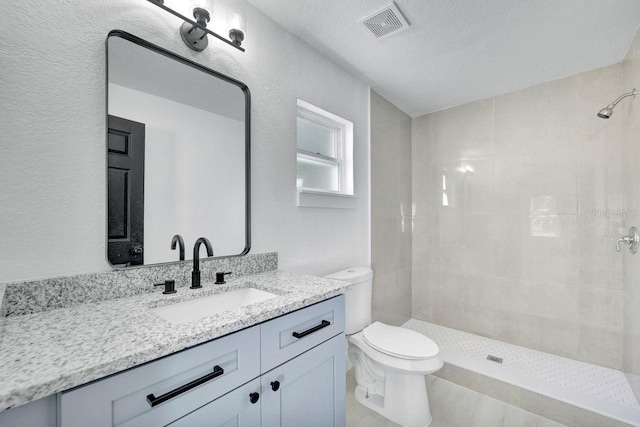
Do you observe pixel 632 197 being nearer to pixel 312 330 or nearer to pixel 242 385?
pixel 312 330

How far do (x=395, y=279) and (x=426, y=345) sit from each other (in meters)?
1.08

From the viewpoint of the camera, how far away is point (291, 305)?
1.05m

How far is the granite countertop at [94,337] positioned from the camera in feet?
1.86

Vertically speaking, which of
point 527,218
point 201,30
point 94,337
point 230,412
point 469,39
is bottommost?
point 230,412

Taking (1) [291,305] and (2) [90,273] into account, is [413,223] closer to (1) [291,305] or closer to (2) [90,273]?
(1) [291,305]

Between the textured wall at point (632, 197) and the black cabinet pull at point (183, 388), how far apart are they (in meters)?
2.41

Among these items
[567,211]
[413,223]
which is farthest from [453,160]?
[567,211]

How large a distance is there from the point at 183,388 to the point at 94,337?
0.86 ft

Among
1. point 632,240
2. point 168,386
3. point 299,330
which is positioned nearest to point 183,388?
point 168,386

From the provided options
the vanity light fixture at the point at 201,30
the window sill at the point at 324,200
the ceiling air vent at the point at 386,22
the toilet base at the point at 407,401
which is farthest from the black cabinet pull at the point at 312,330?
the ceiling air vent at the point at 386,22

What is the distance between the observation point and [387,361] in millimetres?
1717

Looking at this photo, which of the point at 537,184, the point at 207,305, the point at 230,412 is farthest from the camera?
the point at 537,184

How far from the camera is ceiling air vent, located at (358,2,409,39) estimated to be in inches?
62.7

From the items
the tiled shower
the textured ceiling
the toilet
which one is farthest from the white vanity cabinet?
the textured ceiling
